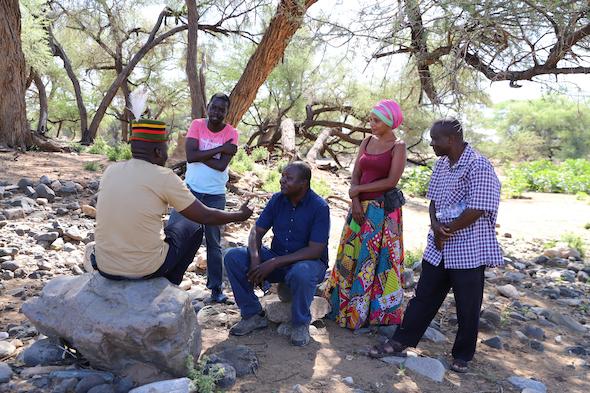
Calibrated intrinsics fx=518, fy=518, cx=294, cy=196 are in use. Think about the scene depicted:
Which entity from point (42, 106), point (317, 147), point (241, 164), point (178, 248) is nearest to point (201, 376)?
point (178, 248)

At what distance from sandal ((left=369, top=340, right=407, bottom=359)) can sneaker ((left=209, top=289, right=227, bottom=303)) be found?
1.32 m

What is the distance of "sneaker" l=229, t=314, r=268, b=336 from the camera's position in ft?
11.6

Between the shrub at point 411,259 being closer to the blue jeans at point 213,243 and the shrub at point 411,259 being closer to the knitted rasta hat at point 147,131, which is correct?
the blue jeans at point 213,243

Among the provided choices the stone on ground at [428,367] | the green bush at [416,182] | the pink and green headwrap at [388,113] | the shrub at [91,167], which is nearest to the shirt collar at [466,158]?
the pink and green headwrap at [388,113]

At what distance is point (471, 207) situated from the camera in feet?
10.3

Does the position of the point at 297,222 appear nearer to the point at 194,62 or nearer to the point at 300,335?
the point at 300,335

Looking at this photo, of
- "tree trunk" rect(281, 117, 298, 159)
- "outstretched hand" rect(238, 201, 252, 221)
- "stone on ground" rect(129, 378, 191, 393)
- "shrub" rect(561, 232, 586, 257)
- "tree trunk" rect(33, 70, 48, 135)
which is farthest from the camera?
"tree trunk" rect(33, 70, 48, 135)

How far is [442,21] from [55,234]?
4.63m

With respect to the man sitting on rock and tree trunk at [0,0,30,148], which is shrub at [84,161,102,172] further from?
the man sitting on rock

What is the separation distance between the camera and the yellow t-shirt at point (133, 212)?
108 inches

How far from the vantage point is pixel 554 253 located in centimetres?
698

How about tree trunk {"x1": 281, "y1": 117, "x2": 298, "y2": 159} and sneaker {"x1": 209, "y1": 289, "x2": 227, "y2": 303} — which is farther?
tree trunk {"x1": 281, "y1": 117, "x2": 298, "y2": 159}

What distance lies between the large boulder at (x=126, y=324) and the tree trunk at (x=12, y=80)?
7.87 metres

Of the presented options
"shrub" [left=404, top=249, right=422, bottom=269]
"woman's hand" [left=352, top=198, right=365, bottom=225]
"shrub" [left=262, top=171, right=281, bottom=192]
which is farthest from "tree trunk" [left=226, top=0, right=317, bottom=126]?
"woman's hand" [left=352, top=198, right=365, bottom=225]
